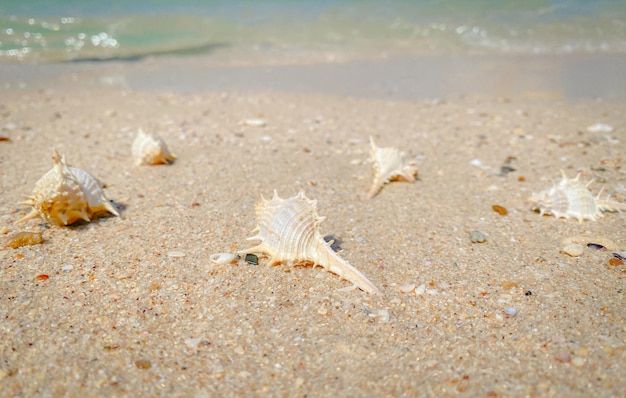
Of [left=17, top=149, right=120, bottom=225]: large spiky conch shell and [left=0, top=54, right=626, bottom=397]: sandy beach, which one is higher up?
[left=17, top=149, right=120, bottom=225]: large spiky conch shell

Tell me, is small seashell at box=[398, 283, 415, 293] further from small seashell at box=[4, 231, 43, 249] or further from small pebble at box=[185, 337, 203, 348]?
small seashell at box=[4, 231, 43, 249]

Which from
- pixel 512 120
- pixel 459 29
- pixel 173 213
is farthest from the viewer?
pixel 459 29

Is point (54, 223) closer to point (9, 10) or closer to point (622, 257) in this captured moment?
point (622, 257)

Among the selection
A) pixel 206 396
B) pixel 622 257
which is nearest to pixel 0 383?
pixel 206 396

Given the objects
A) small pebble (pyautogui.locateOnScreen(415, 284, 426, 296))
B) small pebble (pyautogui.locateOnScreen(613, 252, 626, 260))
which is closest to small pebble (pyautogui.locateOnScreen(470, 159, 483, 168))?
small pebble (pyautogui.locateOnScreen(613, 252, 626, 260))

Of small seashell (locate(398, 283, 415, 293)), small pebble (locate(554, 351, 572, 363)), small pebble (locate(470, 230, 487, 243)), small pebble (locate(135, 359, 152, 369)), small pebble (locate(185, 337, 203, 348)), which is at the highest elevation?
small pebble (locate(554, 351, 572, 363))

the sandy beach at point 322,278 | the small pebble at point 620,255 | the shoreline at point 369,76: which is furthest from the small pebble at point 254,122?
the small pebble at point 620,255
